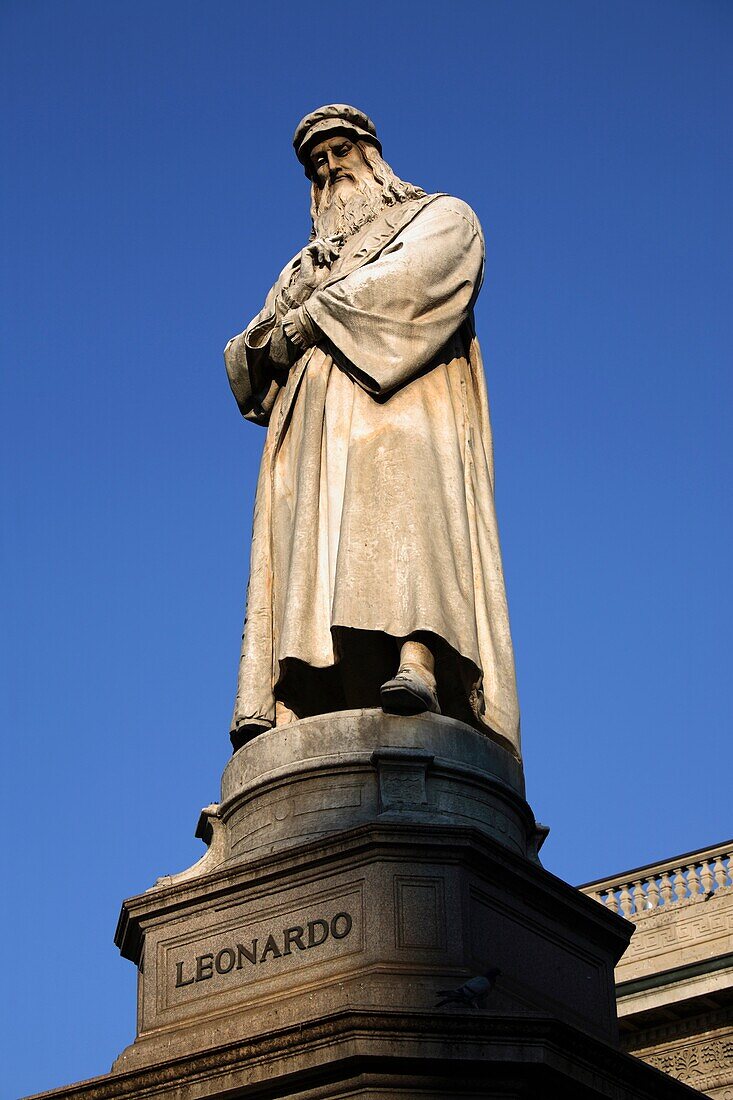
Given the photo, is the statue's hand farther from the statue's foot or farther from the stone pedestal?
the stone pedestal

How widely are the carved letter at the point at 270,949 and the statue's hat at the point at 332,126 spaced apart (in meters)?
5.75

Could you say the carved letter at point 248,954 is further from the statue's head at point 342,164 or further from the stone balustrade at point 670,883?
the stone balustrade at point 670,883

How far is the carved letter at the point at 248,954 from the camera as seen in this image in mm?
9906

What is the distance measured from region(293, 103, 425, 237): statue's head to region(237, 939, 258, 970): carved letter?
5.12 meters

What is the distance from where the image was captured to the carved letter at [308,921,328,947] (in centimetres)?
970

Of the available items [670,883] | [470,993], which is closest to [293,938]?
[470,993]

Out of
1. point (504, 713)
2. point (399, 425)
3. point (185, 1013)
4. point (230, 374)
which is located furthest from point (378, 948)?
point (230, 374)

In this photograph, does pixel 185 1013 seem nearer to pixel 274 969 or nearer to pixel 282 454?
pixel 274 969

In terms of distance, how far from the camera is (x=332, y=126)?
525 inches

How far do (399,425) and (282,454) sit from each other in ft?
3.30

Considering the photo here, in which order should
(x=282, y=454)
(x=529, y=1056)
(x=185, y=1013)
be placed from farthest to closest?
(x=282, y=454), (x=185, y=1013), (x=529, y=1056)

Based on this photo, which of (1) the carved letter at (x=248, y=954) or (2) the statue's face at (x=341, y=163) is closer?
(1) the carved letter at (x=248, y=954)

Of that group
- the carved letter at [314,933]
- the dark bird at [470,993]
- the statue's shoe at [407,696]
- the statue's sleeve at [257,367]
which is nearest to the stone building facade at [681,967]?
the statue's sleeve at [257,367]

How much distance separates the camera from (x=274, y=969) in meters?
9.79
